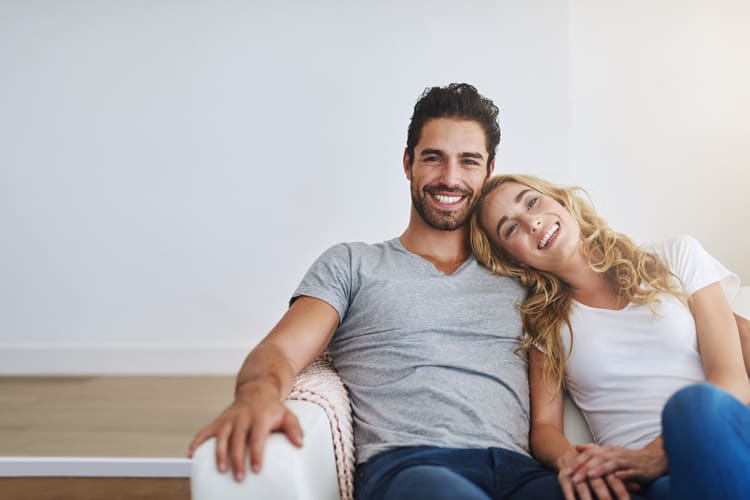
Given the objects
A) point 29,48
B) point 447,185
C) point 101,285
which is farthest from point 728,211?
point 29,48

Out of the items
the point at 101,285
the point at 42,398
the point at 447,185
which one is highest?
the point at 447,185

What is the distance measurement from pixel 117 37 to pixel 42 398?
6.41ft

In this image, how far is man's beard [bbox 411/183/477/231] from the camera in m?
1.74

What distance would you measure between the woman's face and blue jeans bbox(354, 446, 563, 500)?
0.45 m

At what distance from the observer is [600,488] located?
123 cm

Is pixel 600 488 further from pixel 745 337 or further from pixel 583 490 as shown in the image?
pixel 745 337

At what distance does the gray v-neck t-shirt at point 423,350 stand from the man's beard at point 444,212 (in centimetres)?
10

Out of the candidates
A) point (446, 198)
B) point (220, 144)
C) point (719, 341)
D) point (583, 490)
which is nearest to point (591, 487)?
point (583, 490)

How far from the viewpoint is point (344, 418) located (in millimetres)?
1461

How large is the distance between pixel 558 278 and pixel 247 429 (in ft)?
2.86

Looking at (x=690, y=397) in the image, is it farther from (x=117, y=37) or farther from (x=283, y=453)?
(x=117, y=37)

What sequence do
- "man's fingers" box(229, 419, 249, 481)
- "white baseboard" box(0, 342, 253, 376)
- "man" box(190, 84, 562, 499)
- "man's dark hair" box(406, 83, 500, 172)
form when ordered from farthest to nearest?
"white baseboard" box(0, 342, 253, 376) → "man's dark hair" box(406, 83, 500, 172) → "man" box(190, 84, 562, 499) → "man's fingers" box(229, 419, 249, 481)

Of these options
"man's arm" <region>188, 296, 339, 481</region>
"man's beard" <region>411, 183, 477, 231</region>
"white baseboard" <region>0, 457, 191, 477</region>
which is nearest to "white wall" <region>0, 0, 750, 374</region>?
"white baseboard" <region>0, 457, 191, 477</region>

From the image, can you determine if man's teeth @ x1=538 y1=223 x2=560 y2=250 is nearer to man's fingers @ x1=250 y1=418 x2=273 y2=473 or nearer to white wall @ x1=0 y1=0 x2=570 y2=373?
man's fingers @ x1=250 y1=418 x2=273 y2=473
